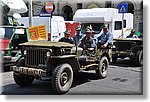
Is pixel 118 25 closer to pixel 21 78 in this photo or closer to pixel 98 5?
pixel 98 5

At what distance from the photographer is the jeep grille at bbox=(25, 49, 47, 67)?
240 inches

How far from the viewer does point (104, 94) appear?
610cm

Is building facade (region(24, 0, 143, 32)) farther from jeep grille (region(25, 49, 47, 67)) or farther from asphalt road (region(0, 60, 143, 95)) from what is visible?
jeep grille (region(25, 49, 47, 67))

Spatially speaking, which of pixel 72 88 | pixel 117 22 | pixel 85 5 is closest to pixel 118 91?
pixel 72 88

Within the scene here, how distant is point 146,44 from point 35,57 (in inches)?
102

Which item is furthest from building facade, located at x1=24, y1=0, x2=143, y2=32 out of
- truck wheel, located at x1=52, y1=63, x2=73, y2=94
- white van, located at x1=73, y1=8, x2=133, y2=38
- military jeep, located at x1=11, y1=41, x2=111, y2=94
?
truck wheel, located at x1=52, y1=63, x2=73, y2=94

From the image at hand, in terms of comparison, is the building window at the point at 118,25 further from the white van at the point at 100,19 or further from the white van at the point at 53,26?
the white van at the point at 53,26

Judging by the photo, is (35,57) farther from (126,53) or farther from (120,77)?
(126,53)

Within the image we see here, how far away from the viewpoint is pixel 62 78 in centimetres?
604

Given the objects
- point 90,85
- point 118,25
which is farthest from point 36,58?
point 118,25

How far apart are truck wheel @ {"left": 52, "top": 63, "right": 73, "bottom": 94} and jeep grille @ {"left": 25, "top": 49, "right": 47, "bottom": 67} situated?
45cm

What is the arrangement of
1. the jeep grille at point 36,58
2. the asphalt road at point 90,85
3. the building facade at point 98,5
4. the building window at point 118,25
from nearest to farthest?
1. the jeep grille at point 36,58
2. the asphalt road at point 90,85
3. the building window at point 118,25
4. the building facade at point 98,5

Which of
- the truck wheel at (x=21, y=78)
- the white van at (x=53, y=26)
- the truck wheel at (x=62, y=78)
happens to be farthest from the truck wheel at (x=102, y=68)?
the white van at (x=53, y=26)

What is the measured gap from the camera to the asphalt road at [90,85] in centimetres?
626
